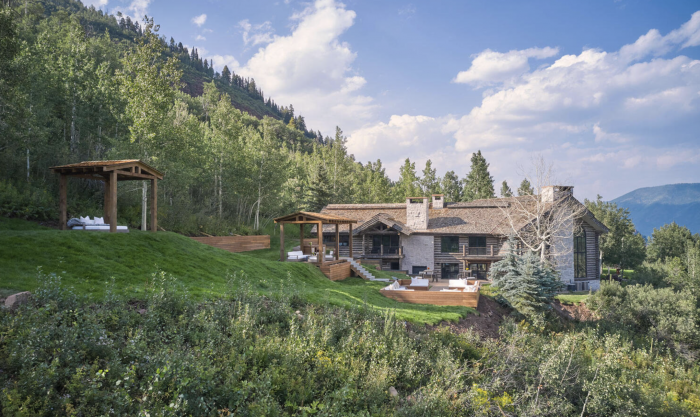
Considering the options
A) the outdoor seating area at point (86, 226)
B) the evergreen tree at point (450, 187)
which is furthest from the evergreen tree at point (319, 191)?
the outdoor seating area at point (86, 226)

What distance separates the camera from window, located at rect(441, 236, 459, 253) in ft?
97.2

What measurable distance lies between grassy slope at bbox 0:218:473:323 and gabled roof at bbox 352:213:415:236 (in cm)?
1386

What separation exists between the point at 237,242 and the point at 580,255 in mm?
25726

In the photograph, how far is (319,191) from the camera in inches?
1603

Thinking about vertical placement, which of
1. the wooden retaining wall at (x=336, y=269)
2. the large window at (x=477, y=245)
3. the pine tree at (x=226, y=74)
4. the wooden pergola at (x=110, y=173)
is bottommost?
the wooden retaining wall at (x=336, y=269)

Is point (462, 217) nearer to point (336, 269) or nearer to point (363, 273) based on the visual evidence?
point (363, 273)

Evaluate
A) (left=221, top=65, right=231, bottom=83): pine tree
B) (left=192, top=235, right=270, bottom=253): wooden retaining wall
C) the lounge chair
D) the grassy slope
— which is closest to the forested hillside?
(left=192, top=235, right=270, bottom=253): wooden retaining wall

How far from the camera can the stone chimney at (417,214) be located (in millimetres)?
29906

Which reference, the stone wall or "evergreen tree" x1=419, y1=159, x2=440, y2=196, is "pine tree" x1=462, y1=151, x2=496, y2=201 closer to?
"evergreen tree" x1=419, y1=159, x2=440, y2=196

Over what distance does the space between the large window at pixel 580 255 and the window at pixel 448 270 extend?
29.4 feet

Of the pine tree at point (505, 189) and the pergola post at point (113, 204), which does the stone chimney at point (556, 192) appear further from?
the pine tree at point (505, 189)

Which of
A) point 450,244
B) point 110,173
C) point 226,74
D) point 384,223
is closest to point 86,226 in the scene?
point 110,173

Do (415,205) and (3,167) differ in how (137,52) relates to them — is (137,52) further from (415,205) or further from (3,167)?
(415,205)

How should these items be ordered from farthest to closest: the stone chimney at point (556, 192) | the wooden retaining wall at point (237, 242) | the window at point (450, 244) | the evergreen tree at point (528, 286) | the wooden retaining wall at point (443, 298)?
the window at point (450, 244) < the stone chimney at point (556, 192) < the wooden retaining wall at point (237, 242) < the evergreen tree at point (528, 286) < the wooden retaining wall at point (443, 298)
